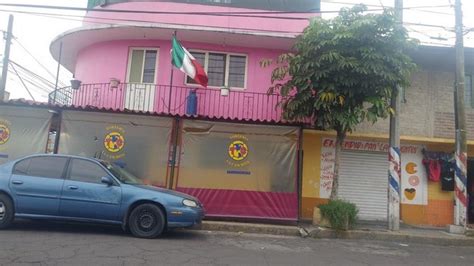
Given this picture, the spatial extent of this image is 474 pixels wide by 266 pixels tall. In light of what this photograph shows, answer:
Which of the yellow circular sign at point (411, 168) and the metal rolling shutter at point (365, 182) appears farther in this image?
the yellow circular sign at point (411, 168)

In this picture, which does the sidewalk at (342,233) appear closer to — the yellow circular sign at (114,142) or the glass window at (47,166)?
the yellow circular sign at (114,142)

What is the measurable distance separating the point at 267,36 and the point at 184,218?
6650mm

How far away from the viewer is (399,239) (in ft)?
37.2

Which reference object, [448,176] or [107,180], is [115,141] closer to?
[107,180]

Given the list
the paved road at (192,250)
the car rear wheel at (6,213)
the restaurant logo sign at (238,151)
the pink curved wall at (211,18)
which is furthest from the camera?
the pink curved wall at (211,18)

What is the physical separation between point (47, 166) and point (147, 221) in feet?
7.72

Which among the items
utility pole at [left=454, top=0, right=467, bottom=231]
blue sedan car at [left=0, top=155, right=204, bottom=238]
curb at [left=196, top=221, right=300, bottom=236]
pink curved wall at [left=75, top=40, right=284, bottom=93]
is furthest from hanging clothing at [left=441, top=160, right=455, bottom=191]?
blue sedan car at [left=0, top=155, right=204, bottom=238]

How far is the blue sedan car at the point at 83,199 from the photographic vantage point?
8938mm

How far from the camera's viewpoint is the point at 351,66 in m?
11.0

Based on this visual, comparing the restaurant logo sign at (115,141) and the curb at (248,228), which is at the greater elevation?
the restaurant logo sign at (115,141)

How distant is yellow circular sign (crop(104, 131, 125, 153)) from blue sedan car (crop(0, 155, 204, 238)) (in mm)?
2783

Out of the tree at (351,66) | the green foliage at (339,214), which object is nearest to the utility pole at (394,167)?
the tree at (351,66)

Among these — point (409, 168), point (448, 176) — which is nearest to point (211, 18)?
point (409, 168)

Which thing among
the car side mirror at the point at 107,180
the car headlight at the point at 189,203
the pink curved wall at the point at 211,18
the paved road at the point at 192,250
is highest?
the pink curved wall at the point at 211,18
